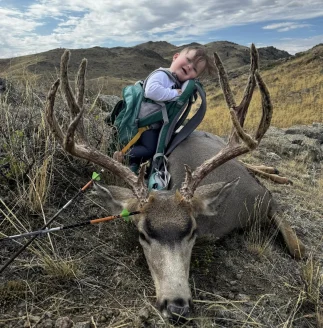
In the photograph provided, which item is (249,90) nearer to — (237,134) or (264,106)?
(264,106)

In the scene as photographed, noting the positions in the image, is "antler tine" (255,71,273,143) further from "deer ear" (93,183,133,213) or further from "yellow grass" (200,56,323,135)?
"yellow grass" (200,56,323,135)

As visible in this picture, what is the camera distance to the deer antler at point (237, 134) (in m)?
3.27

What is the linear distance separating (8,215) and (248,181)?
8.03ft

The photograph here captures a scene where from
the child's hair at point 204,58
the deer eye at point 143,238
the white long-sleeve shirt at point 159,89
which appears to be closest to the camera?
the deer eye at point 143,238

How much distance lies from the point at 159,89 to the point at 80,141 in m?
1.21

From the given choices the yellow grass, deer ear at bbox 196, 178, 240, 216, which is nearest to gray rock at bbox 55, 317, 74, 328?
deer ear at bbox 196, 178, 240, 216

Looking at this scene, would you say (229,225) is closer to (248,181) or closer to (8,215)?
(248,181)

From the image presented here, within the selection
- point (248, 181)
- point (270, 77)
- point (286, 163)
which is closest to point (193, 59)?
point (248, 181)

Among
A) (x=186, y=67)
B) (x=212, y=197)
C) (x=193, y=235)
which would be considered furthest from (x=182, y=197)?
(x=186, y=67)

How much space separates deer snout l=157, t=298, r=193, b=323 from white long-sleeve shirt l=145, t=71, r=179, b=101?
245cm

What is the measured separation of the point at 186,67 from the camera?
4.79m

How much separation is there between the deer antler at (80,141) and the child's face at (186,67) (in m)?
1.41

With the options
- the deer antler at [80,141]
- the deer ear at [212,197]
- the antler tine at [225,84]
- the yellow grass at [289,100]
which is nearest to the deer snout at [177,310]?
the deer antler at [80,141]

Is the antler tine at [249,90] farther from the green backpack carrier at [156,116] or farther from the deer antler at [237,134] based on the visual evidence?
the green backpack carrier at [156,116]
